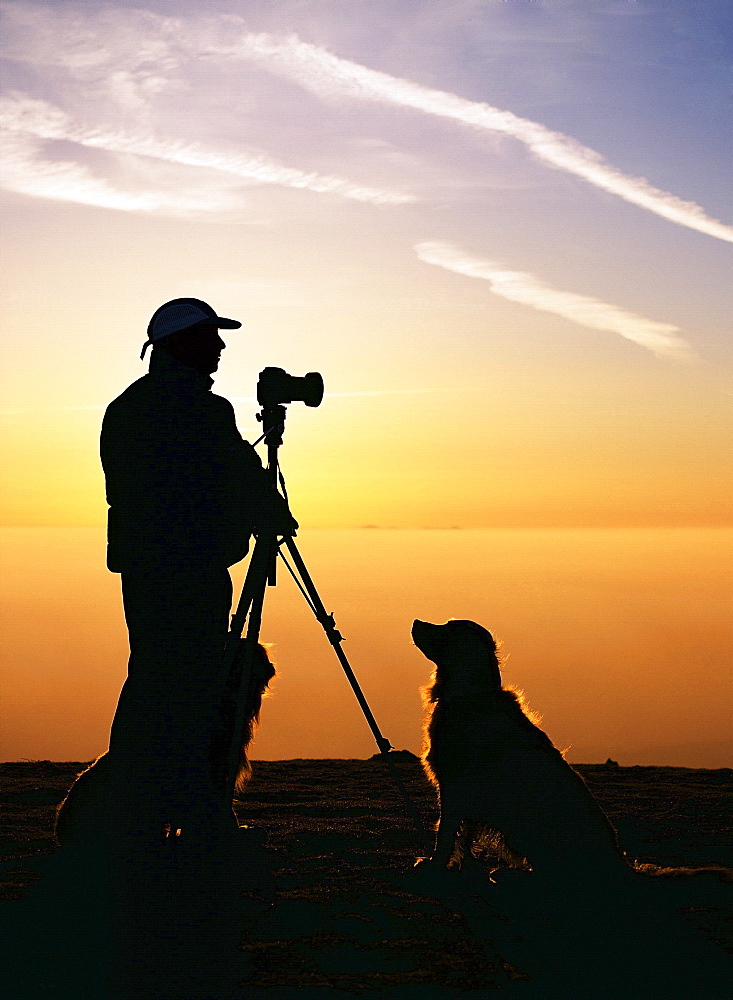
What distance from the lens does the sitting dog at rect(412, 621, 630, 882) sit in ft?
14.2

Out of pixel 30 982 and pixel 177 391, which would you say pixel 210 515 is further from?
pixel 30 982

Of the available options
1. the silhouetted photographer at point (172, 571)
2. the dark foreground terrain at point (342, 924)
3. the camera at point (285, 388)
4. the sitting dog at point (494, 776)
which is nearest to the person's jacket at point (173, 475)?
the silhouetted photographer at point (172, 571)

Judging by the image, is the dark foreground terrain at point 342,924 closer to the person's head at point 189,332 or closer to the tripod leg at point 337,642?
the tripod leg at point 337,642

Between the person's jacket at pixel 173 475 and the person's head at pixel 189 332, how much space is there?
40 millimetres

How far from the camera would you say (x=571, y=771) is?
459 centimetres

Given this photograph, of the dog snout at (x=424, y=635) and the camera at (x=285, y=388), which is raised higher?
the camera at (x=285, y=388)

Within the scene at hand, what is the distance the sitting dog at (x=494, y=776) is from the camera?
434 centimetres

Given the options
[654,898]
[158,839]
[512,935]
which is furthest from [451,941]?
[158,839]

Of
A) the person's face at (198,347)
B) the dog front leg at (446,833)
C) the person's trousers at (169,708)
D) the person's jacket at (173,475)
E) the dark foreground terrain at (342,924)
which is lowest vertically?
the dark foreground terrain at (342,924)

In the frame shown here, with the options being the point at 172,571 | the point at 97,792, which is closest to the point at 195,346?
the point at 172,571

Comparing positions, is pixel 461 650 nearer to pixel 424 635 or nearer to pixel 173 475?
pixel 424 635

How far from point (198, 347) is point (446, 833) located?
3.01 metres

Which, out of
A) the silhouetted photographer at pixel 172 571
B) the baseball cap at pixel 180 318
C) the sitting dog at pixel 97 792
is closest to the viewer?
the silhouetted photographer at pixel 172 571

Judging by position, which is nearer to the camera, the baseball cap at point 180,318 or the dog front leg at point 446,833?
the baseball cap at point 180,318
